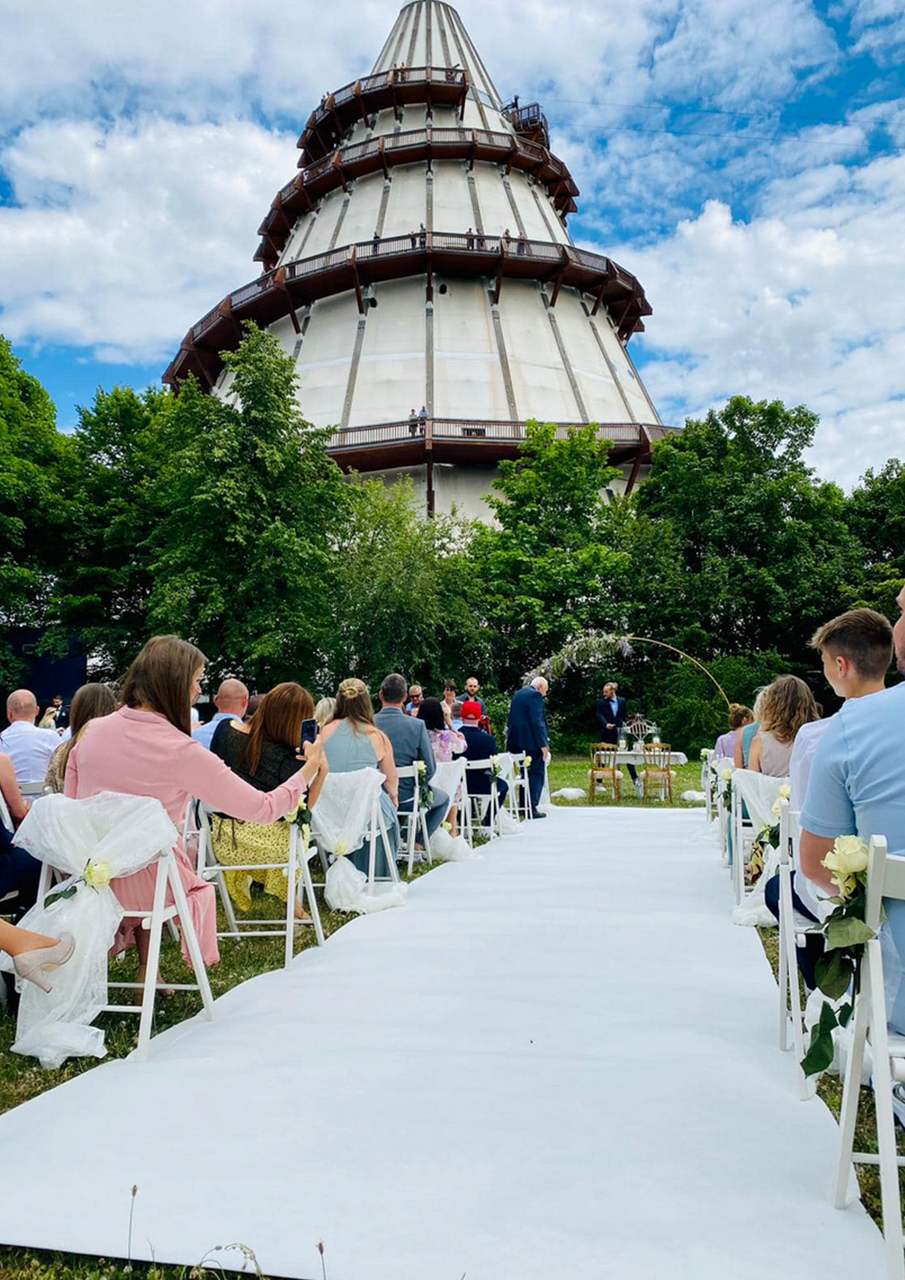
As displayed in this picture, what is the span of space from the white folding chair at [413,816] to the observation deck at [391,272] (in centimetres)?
3062

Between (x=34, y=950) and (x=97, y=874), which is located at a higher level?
(x=97, y=874)

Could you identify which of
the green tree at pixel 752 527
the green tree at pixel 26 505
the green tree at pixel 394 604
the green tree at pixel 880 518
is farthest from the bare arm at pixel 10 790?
the green tree at pixel 880 518

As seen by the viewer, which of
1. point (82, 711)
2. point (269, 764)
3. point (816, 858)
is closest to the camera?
point (816, 858)

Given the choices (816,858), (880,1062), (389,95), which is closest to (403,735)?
(816,858)

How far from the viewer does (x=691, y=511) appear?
29812 mm

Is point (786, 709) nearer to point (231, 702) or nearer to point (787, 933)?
point (787, 933)

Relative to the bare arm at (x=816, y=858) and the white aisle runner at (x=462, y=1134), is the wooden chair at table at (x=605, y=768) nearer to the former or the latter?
the white aisle runner at (x=462, y=1134)

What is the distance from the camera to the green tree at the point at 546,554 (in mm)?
27125

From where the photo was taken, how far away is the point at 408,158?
39.4 m

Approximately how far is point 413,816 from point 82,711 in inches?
140

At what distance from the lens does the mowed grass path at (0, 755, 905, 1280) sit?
7.17 feet

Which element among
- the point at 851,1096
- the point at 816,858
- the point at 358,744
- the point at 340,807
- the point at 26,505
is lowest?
the point at 851,1096

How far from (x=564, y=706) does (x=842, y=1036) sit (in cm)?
2482

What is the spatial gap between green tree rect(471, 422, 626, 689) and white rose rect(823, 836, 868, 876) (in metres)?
24.1
